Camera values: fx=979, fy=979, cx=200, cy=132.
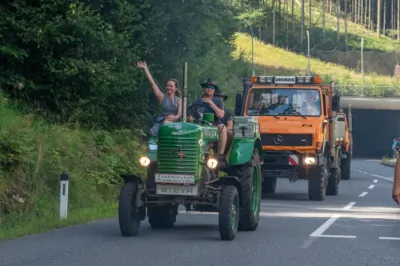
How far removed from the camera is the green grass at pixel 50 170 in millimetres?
15602

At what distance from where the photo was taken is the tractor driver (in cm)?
1460

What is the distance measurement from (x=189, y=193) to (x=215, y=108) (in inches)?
68.8

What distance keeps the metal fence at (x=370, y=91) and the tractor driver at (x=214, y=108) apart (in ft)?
240

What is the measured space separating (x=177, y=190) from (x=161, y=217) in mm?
1766

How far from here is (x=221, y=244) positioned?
42.7 feet

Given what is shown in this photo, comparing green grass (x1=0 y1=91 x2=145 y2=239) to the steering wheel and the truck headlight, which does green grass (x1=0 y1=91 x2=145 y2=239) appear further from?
the truck headlight

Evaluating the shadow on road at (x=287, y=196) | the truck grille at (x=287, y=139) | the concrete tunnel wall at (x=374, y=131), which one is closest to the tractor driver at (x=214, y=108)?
the truck grille at (x=287, y=139)

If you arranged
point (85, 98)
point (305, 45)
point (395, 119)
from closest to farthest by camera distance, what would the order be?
point (85, 98), point (395, 119), point (305, 45)

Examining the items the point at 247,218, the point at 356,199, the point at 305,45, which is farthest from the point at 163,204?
the point at 305,45

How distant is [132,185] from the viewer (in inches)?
542

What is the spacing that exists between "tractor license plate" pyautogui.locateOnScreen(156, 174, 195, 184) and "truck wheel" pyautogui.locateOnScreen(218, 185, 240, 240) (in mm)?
516

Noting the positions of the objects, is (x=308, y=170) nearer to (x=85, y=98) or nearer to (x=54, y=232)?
(x=85, y=98)

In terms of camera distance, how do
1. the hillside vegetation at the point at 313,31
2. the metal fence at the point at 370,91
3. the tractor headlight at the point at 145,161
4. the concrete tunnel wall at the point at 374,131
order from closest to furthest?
the tractor headlight at the point at 145,161, the metal fence at the point at 370,91, the concrete tunnel wall at the point at 374,131, the hillside vegetation at the point at 313,31

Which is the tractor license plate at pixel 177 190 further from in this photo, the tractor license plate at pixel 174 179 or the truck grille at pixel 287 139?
the truck grille at pixel 287 139
